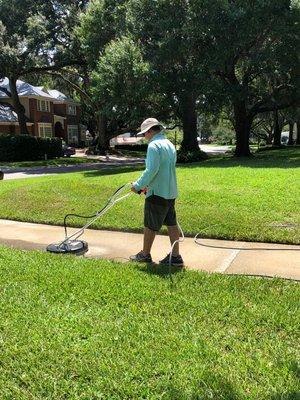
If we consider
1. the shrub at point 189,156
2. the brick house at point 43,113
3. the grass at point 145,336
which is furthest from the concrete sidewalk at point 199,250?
the brick house at point 43,113

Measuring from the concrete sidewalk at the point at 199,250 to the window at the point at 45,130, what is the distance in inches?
1572

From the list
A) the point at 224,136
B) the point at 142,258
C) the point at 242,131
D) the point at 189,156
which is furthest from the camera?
the point at 224,136

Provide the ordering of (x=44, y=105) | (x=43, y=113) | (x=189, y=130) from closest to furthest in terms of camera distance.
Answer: (x=189, y=130), (x=43, y=113), (x=44, y=105)

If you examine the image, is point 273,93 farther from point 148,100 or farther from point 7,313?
point 7,313

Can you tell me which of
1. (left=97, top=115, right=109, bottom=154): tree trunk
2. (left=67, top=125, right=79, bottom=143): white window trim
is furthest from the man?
(left=67, top=125, right=79, bottom=143): white window trim

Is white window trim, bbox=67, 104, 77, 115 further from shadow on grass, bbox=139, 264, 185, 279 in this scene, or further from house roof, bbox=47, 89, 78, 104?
shadow on grass, bbox=139, 264, 185, 279

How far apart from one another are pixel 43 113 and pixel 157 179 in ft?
143

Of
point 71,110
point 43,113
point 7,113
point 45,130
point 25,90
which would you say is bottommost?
point 45,130

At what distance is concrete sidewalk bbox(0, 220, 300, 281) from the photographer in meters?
5.59

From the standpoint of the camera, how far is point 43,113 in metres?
46.8

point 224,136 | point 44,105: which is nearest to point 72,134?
point 44,105

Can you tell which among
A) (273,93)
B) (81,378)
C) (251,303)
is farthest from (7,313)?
(273,93)

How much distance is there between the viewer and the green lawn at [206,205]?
735 cm

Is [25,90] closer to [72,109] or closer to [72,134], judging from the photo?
[72,109]
